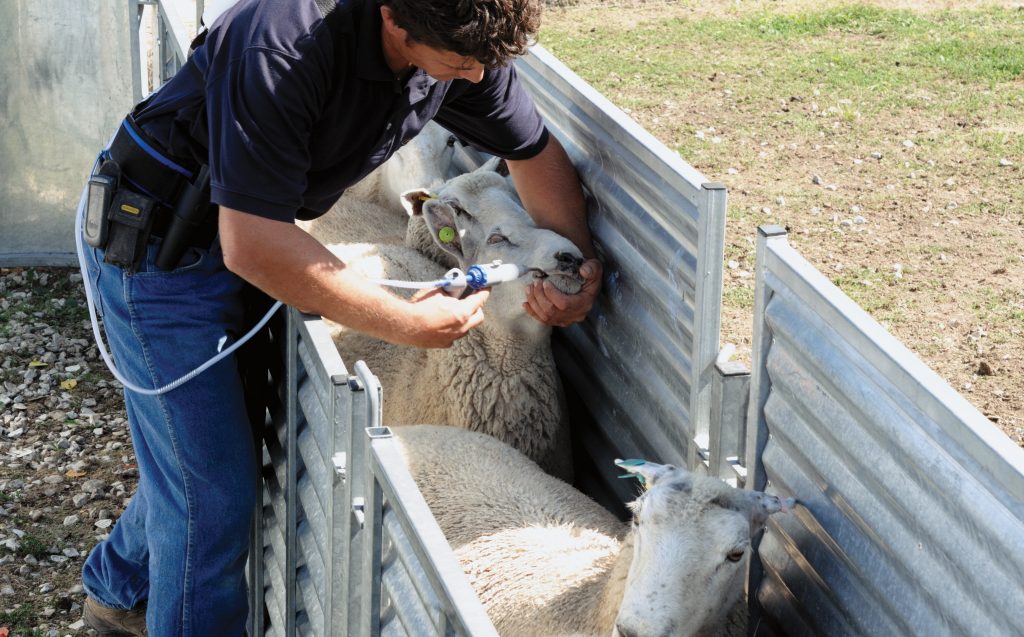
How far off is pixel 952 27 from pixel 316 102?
30.0 feet

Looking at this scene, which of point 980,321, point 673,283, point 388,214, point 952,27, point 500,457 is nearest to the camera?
point 673,283

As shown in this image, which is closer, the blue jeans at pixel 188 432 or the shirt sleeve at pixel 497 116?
the blue jeans at pixel 188 432

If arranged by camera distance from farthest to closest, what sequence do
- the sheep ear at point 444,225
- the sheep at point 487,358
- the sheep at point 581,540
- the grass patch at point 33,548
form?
the grass patch at point 33,548, the sheep ear at point 444,225, the sheep at point 487,358, the sheep at point 581,540

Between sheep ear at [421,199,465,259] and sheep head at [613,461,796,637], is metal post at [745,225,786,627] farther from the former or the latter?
sheep ear at [421,199,465,259]

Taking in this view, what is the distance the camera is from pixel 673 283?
319cm

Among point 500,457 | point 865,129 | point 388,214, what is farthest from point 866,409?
point 865,129

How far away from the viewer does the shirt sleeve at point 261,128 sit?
2.83m

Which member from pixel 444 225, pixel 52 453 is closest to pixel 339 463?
pixel 444 225

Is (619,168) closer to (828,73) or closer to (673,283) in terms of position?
(673,283)

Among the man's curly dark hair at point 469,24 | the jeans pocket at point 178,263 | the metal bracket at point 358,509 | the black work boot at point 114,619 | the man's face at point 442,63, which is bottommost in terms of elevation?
the black work boot at point 114,619

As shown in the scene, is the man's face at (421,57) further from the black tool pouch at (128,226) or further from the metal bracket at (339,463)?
the metal bracket at (339,463)

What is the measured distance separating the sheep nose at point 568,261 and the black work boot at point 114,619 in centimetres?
174

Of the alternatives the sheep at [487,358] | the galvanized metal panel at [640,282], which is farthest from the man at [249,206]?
the sheep at [487,358]

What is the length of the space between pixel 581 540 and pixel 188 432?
3.55ft
